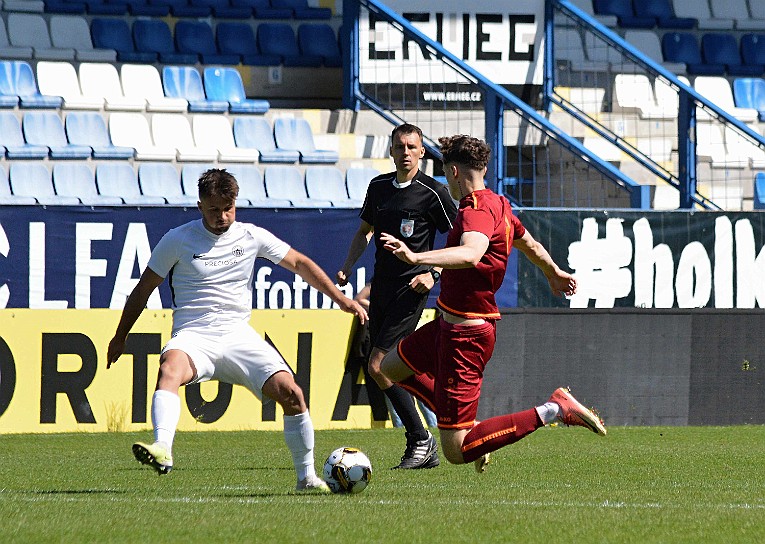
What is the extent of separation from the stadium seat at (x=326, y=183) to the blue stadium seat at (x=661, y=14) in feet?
23.5

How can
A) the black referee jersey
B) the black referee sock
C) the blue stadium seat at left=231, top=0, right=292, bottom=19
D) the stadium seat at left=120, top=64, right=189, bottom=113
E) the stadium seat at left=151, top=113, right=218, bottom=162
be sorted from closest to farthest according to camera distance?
the black referee sock
the black referee jersey
the stadium seat at left=151, top=113, right=218, bottom=162
the stadium seat at left=120, top=64, right=189, bottom=113
the blue stadium seat at left=231, top=0, right=292, bottom=19

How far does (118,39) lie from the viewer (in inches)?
721

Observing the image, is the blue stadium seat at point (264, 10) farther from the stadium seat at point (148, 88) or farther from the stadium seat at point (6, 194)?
the stadium seat at point (6, 194)

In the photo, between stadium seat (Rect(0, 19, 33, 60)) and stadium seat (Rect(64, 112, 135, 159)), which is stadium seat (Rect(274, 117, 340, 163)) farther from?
stadium seat (Rect(0, 19, 33, 60))

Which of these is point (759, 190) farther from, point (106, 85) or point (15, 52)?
point (15, 52)

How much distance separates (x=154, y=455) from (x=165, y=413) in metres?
0.43

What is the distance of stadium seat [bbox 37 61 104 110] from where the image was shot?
16.9m

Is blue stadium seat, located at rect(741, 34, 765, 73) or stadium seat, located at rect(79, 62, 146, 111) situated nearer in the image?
stadium seat, located at rect(79, 62, 146, 111)

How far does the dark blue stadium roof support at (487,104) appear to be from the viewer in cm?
1527

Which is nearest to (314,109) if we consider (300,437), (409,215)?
(409,215)

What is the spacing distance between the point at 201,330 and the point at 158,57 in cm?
1141

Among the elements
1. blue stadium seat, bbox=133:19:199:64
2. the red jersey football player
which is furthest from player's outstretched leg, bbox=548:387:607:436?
blue stadium seat, bbox=133:19:199:64

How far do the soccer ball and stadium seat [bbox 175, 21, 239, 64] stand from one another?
12051 millimetres

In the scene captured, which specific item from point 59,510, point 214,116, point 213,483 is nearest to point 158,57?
point 214,116
